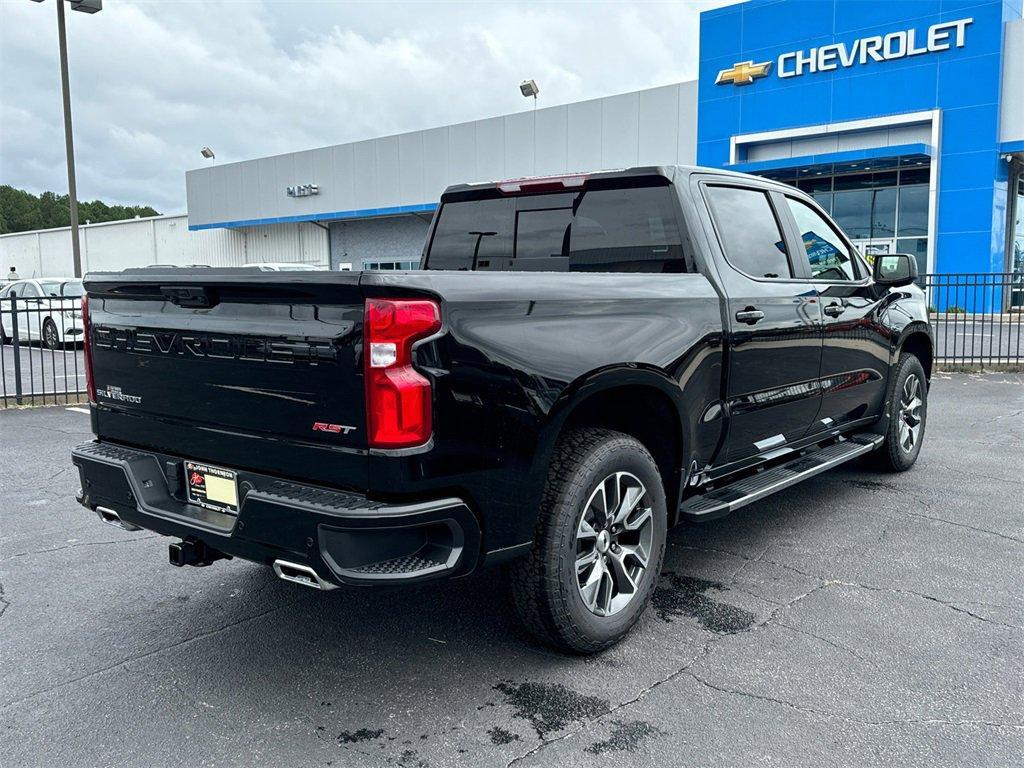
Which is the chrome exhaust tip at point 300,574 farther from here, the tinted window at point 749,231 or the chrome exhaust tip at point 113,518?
the tinted window at point 749,231

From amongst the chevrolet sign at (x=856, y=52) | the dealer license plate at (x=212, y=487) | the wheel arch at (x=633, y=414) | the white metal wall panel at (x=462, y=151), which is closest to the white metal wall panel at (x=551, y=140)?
the white metal wall panel at (x=462, y=151)

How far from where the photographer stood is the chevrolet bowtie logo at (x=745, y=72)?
28.1 metres

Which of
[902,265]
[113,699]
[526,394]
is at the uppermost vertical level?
[902,265]

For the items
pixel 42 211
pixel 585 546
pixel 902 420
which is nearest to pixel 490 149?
pixel 902 420

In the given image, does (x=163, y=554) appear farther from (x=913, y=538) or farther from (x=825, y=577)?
(x=913, y=538)

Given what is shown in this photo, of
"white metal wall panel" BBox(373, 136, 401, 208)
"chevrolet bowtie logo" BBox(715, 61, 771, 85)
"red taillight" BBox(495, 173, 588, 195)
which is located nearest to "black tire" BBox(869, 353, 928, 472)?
"red taillight" BBox(495, 173, 588, 195)

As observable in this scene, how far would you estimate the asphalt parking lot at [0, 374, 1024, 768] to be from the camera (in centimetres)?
265

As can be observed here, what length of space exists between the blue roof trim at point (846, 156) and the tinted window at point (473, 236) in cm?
2238

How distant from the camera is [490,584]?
4.08 meters

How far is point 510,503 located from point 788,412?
2.21m

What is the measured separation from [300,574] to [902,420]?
4.81m

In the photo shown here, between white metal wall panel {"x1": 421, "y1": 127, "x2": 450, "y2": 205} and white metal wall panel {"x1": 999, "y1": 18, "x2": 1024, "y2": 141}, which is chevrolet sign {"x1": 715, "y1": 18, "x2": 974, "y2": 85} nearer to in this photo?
white metal wall panel {"x1": 999, "y1": 18, "x2": 1024, "y2": 141}

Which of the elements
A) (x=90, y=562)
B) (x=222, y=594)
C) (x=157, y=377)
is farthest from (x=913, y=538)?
(x=90, y=562)

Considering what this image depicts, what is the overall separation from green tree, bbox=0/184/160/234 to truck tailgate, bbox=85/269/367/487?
113 m
